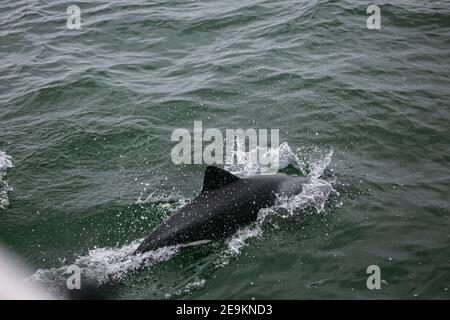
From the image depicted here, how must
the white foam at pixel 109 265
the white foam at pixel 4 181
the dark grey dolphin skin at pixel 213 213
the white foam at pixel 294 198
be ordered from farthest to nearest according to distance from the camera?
the white foam at pixel 4 181 → the white foam at pixel 294 198 → the dark grey dolphin skin at pixel 213 213 → the white foam at pixel 109 265

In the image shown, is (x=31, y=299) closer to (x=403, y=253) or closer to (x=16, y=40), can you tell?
(x=403, y=253)

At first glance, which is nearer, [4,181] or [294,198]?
[294,198]

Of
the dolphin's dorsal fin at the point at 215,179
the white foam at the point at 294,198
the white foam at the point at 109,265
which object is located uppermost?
the dolphin's dorsal fin at the point at 215,179

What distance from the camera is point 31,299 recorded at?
6.75 metres

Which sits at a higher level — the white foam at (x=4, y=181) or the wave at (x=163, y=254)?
the white foam at (x=4, y=181)

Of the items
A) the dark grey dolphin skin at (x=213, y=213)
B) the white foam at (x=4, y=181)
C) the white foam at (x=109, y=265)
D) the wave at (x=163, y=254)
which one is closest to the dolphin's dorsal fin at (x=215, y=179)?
the dark grey dolphin skin at (x=213, y=213)

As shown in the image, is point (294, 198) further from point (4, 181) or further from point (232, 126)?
point (4, 181)

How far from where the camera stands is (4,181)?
9.56m

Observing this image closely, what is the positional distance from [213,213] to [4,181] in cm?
446

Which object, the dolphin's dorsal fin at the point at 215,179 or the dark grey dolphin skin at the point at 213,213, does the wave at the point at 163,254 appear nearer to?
the dark grey dolphin skin at the point at 213,213

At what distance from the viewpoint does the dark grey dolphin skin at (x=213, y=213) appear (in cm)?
739

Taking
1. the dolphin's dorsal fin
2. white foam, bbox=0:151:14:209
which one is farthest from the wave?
white foam, bbox=0:151:14:209

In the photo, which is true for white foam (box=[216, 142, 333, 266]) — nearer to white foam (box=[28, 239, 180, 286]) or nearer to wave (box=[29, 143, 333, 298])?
wave (box=[29, 143, 333, 298])

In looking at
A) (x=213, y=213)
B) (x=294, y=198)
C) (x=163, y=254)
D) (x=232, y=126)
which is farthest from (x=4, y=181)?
(x=294, y=198)
